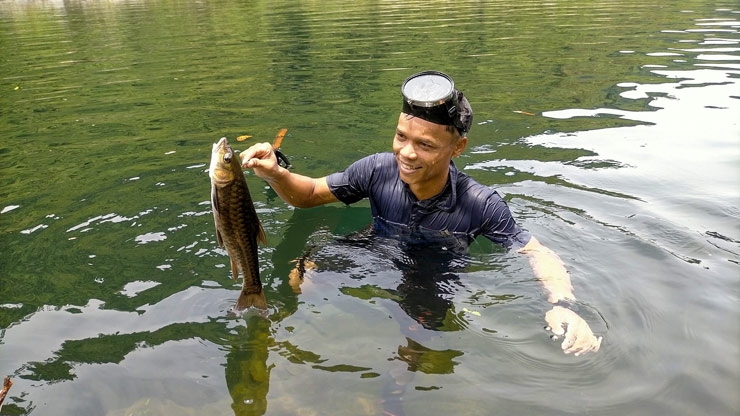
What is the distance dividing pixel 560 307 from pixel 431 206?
4.57 ft

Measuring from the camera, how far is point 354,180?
217 inches

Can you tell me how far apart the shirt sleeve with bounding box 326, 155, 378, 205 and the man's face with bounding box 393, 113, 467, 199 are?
23.4 inches

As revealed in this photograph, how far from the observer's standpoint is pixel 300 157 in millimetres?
8875

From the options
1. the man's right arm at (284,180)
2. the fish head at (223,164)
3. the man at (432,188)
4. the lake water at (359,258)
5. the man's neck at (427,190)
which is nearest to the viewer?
the fish head at (223,164)

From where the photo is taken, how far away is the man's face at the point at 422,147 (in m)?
4.67

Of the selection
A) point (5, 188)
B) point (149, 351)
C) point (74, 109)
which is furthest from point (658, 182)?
point (74, 109)

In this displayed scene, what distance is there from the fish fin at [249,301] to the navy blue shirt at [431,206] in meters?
1.41

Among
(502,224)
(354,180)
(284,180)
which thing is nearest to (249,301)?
(284,180)

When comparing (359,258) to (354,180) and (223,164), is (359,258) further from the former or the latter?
(223,164)

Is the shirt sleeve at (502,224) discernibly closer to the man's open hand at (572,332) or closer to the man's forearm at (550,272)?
the man's forearm at (550,272)

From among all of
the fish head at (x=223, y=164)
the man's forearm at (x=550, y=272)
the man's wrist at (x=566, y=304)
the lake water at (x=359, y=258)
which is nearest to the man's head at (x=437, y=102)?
the man's forearm at (x=550, y=272)

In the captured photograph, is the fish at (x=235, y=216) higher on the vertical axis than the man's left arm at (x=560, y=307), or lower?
higher

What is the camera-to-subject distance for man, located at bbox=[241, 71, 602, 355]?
14.8 feet

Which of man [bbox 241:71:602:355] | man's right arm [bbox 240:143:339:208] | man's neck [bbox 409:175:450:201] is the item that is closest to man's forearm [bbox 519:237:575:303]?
man [bbox 241:71:602:355]
